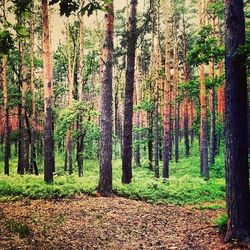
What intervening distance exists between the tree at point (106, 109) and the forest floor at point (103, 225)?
68 cm

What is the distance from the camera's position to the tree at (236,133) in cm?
671

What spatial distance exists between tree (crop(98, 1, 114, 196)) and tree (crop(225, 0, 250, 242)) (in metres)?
5.11

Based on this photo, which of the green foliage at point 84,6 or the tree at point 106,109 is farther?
the tree at point 106,109

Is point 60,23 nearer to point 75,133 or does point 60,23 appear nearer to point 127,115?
point 75,133

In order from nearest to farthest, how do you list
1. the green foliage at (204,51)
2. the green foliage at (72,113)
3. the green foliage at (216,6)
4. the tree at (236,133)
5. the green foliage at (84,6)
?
the green foliage at (84,6)
the tree at (236,133)
the green foliage at (204,51)
the green foliage at (216,6)
the green foliage at (72,113)

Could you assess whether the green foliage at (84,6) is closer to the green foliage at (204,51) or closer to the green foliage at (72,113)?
the green foliage at (204,51)

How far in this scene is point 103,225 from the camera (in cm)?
832

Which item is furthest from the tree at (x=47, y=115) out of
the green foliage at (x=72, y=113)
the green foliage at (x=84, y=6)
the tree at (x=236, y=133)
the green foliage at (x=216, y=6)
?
the green foliage at (x=84, y=6)

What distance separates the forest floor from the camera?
6977 mm

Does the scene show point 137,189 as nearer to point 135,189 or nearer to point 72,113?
point 135,189

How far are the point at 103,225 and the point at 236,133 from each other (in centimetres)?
407

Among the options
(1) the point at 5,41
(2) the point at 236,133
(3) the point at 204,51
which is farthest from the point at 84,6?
(3) the point at 204,51

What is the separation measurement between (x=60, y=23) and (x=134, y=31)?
1390 centimetres

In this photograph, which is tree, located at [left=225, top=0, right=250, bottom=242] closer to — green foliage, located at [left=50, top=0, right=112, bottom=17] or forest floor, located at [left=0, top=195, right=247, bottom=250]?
forest floor, located at [left=0, top=195, right=247, bottom=250]
